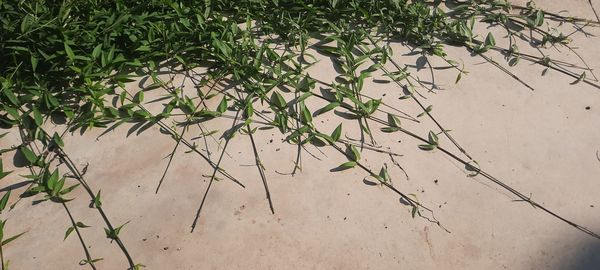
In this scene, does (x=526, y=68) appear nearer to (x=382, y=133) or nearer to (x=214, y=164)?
(x=382, y=133)

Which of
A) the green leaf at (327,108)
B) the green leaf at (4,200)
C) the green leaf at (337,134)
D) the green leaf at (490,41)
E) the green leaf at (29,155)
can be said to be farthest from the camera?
the green leaf at (490,41)

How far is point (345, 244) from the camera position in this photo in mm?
1782

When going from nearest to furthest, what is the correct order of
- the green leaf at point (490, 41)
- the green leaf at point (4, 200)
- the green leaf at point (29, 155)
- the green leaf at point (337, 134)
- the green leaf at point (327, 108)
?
1. the green leaf at point (4, 200)
2. the green leaf at point (29, 155)
3. the green leaf at point (337, 134)
4. the green leaf at point (327, 108)
5. the green leaf at point (490, 41)

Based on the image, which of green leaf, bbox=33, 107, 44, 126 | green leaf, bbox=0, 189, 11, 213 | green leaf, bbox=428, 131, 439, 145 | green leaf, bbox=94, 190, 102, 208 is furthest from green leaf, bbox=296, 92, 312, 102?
green leaf, bbox=0, 189, 11, 213

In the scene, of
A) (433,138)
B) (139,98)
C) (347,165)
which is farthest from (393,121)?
(139,98)

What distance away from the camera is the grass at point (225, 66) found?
2033mm

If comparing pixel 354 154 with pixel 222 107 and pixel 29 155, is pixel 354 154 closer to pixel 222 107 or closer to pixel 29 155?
pixel 222 107

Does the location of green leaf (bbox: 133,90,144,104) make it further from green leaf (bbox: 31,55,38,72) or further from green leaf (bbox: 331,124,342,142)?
green leaf (bbox: 331,124,342,142)

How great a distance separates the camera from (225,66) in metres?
2.33

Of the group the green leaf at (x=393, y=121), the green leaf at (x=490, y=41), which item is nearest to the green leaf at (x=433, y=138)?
the green leaf at (x=393, y=121)

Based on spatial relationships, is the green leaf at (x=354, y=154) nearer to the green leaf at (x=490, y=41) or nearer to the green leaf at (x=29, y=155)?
the green leaf at (x=490, y=41)

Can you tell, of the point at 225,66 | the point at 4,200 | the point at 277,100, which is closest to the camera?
the point at 4,200

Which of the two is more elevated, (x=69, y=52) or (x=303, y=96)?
(x=69, y=52)

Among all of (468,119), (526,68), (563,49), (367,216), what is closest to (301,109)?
(367,216)
